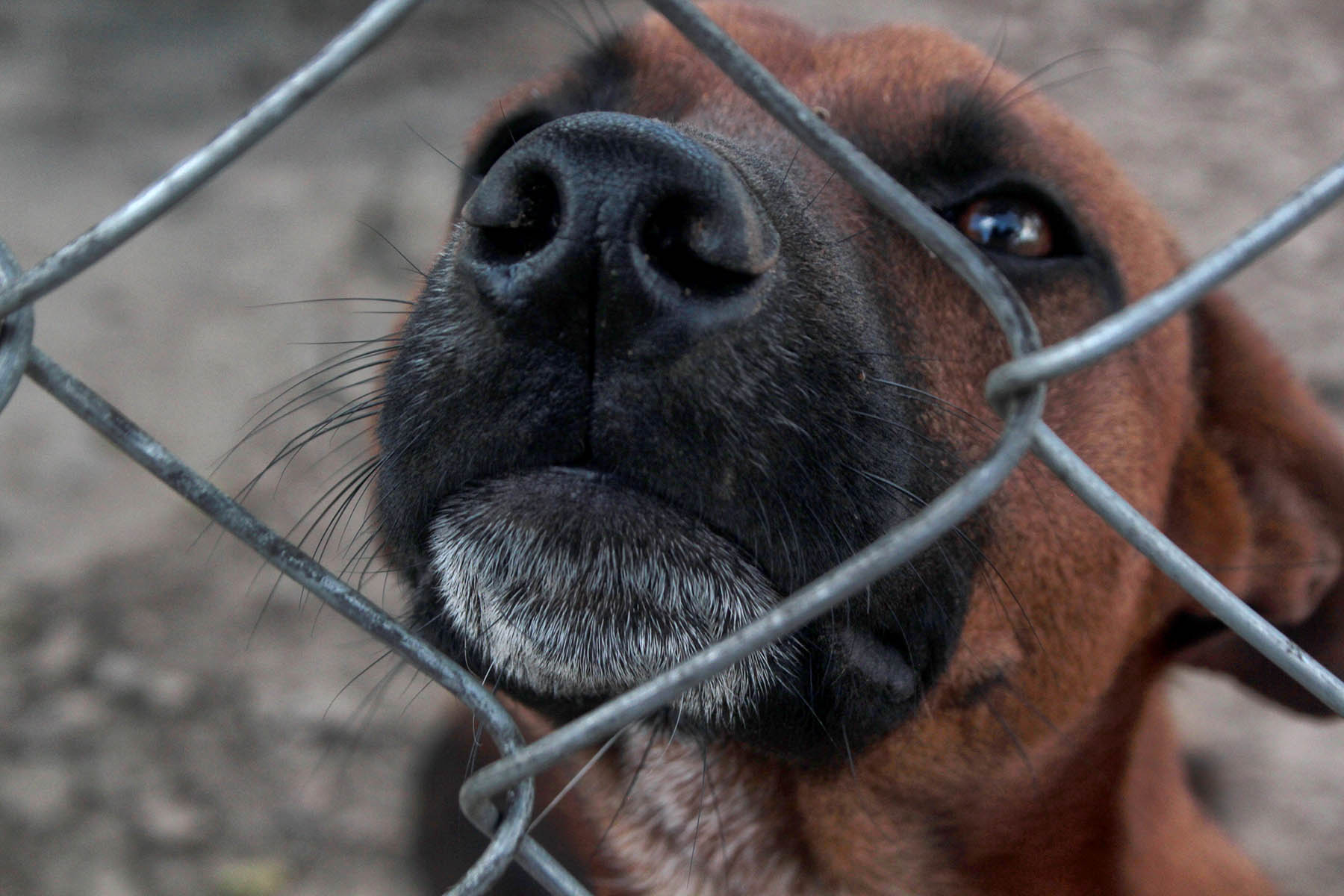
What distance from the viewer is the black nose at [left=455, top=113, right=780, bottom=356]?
1.33 m

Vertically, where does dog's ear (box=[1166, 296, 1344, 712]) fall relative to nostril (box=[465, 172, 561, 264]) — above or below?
below

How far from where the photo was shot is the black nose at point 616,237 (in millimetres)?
1325

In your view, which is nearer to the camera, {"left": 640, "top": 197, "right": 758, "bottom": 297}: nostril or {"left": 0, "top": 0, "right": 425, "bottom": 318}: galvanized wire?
{"left": 0, "top": 0, "right": 425, "bottom": 318}: galvanized wire

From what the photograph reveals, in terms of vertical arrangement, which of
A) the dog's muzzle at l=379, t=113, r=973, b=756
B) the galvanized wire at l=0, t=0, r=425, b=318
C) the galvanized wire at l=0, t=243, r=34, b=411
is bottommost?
the dog's muzzle at l=379, t=113, r=973, b=756

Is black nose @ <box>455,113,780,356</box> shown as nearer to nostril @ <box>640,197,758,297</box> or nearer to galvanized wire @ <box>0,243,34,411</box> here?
nostril @ <box>640,197,758,297</box>

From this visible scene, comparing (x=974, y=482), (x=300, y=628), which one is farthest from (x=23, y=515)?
(x=974, y=482)

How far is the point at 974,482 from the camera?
1060 millimetres

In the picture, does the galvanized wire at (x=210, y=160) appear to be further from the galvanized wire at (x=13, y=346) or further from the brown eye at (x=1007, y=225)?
the brown eye at (x=1007, y=225)

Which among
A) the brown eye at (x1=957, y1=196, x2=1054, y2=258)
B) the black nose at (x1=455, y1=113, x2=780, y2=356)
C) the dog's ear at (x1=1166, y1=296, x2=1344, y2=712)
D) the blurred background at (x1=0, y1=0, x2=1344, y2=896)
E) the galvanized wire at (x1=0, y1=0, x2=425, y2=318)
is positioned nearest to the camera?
the galvanized wire at (x1=0, y1=0, x2=425, y2=318)

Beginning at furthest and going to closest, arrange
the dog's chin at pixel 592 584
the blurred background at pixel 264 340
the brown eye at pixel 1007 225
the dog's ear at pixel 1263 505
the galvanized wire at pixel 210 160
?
the blurred background at pixel 264 340
the dog's ear at pixel 1263 505
the brown eye at pixel 1007 225
the dog's chin at pixel 592 584
the galvanized wire at pixel 210 160

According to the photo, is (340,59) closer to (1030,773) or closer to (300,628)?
(1030,773)

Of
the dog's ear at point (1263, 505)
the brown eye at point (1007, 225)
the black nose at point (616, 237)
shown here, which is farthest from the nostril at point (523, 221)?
the dog's ear at point (1263, 505)

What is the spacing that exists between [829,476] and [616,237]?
1.54 ft

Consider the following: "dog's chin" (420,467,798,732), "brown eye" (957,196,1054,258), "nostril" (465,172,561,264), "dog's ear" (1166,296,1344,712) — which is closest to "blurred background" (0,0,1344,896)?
"dog's chin" (420,467,798,732)
